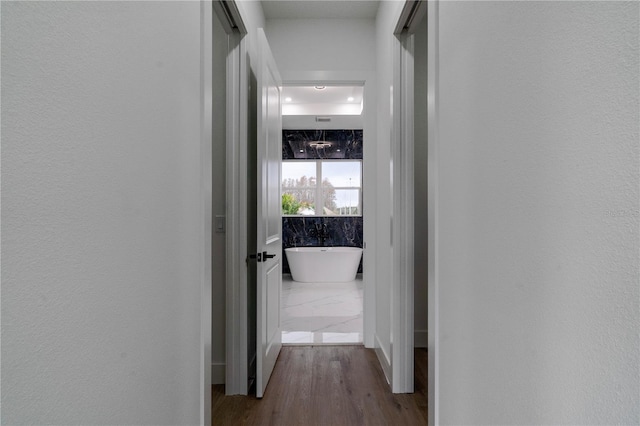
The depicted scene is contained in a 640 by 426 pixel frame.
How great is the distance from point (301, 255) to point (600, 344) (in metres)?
5.76

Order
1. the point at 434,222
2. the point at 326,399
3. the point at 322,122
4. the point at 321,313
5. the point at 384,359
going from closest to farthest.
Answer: the point at 434,222, the point at 326,399, the point at 384,359, the point at 321,313, the point at 322,122

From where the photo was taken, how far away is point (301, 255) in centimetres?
632

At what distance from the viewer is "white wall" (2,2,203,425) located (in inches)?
25.0

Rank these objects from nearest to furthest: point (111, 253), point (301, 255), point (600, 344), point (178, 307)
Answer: point (600, 344), point (111, 253), point (178, 307), point (301, 255)

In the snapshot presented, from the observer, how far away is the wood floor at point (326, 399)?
210 centimetres

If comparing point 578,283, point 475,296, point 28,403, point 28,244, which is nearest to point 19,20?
point 28,244

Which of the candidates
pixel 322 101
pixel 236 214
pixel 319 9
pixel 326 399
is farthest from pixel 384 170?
pixel 322 101

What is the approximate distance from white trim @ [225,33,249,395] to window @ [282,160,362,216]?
15.8 feet

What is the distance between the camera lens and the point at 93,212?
81 cm

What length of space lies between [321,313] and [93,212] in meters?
3.83

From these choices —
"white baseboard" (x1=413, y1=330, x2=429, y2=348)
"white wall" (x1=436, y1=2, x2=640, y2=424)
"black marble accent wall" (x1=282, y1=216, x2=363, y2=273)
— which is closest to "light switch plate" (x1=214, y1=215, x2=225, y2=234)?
"white wall" (x1=436, y1=2, x2=640, y2=424)

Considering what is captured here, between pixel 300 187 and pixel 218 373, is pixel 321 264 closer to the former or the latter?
pixel 300 187

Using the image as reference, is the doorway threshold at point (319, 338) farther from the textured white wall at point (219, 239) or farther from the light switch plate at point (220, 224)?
the light switch plate at point (220, 224)

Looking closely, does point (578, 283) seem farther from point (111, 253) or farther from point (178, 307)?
point (178, 307)
